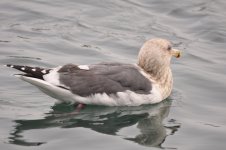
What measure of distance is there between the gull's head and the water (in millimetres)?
617

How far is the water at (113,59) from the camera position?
8883 millimetres

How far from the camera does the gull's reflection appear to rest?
29.2 feet

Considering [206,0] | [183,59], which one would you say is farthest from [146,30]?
[206,0]

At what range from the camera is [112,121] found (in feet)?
31.5

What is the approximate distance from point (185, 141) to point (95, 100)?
1682mm

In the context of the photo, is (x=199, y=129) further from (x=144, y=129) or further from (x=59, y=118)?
(x=59, y=118)

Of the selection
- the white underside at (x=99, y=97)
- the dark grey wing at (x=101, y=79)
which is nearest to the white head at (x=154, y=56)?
the dark grey wing at (x=101, y=79)

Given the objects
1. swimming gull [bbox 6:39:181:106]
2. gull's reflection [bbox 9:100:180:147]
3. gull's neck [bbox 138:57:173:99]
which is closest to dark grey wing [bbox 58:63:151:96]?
swimming gull [bbox 6:39:181:106]

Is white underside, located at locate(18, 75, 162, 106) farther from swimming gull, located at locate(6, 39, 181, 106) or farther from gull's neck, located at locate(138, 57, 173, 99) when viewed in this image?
gull's neck, located at locate(138, 57, 173, 99)

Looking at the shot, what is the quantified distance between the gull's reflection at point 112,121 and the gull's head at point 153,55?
1.99ft

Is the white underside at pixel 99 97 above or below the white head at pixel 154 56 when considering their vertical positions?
below

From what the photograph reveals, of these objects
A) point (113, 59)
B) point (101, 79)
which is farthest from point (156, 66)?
point (113, 59)

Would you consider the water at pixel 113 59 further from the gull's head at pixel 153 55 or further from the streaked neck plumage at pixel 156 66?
the gull's head at pixel 153 55

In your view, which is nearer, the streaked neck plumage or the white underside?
the white underside
